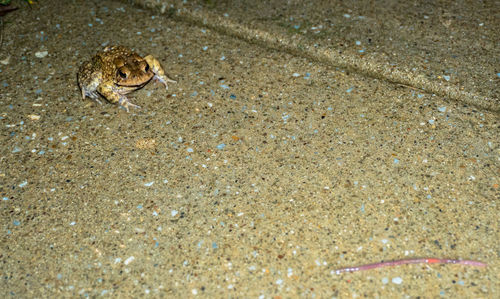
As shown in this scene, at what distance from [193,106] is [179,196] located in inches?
31.1

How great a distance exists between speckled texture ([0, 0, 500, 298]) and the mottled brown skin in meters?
0.10

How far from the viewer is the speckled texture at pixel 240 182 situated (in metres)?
2.25

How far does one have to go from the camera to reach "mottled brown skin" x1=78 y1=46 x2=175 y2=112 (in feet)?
10.2

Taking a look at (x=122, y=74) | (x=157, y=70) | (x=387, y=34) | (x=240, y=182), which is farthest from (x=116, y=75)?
(x=387, y=34)

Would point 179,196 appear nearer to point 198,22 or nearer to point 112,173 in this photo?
point 112,173

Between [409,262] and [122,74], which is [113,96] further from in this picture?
[409,262]

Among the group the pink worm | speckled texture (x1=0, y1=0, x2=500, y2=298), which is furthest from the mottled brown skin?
the pink worm

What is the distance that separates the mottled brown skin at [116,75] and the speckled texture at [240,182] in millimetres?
102

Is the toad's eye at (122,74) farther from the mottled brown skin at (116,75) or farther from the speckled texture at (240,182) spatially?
the speckled texture at (240,182)

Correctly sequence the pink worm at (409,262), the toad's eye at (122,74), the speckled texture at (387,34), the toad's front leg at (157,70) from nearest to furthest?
the pink worm at (409,262)
the toad's eye at (122,74)
the speckled texture at (387,34)
the toad's front leg at (157,70)

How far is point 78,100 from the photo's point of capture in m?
3.23

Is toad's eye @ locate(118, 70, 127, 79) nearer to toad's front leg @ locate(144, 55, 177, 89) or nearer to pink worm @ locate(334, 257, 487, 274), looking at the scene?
toad's front leg @ locate(144, 55, 177, 89)

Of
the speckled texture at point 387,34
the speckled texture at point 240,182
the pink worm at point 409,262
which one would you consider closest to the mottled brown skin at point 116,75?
the speckled texture at point 240,182

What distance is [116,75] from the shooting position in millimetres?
3104
